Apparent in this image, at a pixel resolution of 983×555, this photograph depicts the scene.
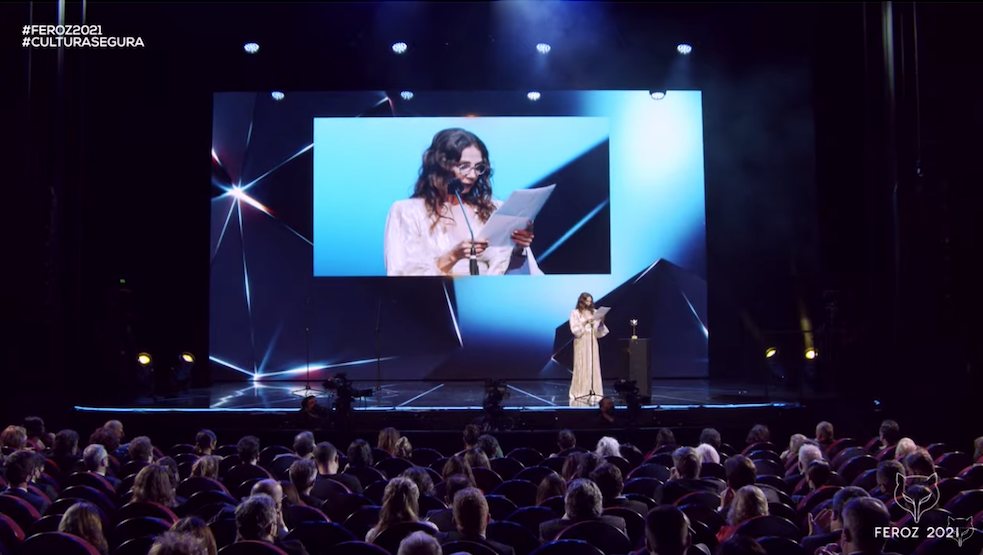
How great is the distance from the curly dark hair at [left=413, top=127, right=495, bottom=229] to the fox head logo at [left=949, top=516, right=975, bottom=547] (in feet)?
34.7

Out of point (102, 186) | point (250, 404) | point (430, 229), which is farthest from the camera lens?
point (430, 229)

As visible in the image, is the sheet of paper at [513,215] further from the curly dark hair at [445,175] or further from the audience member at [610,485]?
the audience member at [610,485]

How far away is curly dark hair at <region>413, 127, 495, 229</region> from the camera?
14.4 meters

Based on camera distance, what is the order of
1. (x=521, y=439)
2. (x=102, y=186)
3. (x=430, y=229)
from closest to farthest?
(x=521, y=439) → (x=102, y=186) → (x=430, y=229)

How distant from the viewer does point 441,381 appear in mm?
14727

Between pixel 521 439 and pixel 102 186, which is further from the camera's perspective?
pixel 102 186

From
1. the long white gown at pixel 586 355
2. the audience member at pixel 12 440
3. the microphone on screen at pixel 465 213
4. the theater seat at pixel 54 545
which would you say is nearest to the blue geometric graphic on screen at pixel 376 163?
the microphone on screen at pixel 465 213

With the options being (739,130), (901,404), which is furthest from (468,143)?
(901,404)

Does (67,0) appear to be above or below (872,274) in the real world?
above

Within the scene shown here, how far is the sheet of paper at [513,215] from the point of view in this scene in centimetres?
1448

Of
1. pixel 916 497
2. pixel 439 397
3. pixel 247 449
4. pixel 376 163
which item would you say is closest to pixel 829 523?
pixel 916 497

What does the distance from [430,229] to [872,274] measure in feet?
22.6

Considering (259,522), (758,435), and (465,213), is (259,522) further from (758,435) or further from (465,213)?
(465,213)

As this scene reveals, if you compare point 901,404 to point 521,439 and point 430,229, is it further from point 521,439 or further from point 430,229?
point 430,229
